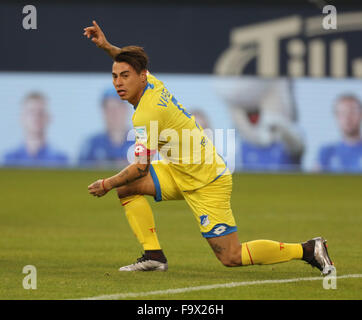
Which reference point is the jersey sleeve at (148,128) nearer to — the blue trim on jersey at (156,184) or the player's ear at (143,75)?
the player's ear at (143,75)

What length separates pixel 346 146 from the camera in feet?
80.9

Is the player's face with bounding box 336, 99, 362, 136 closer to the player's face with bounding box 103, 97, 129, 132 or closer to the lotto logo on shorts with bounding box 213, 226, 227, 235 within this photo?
the player's face with bounding box 103, 97, 129, 132

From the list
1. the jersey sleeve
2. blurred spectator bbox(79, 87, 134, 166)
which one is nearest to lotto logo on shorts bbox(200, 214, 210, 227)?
the jersey sleeve

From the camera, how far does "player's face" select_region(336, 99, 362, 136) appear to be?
80.3ft

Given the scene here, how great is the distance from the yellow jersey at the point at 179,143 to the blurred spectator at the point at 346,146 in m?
16.7

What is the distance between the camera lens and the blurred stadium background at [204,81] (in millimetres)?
24750

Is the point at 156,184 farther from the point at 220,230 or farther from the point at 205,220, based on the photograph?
the point at 220,230

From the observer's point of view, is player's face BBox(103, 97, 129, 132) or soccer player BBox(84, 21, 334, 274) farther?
player's face BBox(103, 97, 129, 132)

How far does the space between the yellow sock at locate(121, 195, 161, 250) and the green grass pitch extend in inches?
14.3

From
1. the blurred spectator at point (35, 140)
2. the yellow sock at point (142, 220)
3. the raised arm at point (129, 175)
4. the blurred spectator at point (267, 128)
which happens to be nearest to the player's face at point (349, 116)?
the blurred spectator at point (267, 128)

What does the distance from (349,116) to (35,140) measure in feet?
29.9

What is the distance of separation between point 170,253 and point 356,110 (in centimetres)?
1577
